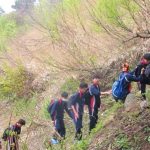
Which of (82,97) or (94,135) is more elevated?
(82,97)

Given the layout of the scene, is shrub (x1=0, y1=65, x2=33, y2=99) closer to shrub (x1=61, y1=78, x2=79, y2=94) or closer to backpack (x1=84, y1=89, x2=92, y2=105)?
shrub (x1=61, y1=78, x2=79, y2=94)

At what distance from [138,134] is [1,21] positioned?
1698 cm

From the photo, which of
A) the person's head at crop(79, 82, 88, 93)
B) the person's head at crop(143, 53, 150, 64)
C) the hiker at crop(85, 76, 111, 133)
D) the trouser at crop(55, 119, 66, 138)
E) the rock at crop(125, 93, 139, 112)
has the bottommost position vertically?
the trouser at crop(55, 119, 66, 138)

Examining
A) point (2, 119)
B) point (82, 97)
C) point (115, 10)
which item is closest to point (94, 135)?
point (82, 97)

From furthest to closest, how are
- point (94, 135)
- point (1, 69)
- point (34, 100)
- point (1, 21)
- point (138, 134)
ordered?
point (1, 21) < point (1, 69) < point (34, 100) < point (94, 135) < point (138, 134)

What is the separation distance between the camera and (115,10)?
1062cm

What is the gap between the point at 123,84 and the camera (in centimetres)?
856

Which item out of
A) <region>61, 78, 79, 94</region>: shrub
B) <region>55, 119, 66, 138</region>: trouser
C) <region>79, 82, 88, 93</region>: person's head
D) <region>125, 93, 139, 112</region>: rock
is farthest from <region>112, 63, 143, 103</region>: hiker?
<region>61, 78, 79, 94</region>: shrub

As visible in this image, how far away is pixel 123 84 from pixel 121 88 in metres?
0.14

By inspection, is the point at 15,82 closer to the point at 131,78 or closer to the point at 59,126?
the point at 59,126

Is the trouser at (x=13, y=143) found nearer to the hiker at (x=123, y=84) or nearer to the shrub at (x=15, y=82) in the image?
the hiker at (x=123, y=84)

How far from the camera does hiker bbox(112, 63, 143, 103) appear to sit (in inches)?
319

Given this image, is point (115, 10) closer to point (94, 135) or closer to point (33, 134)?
point (94, 135)

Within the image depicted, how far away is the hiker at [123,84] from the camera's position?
26.6 feet
